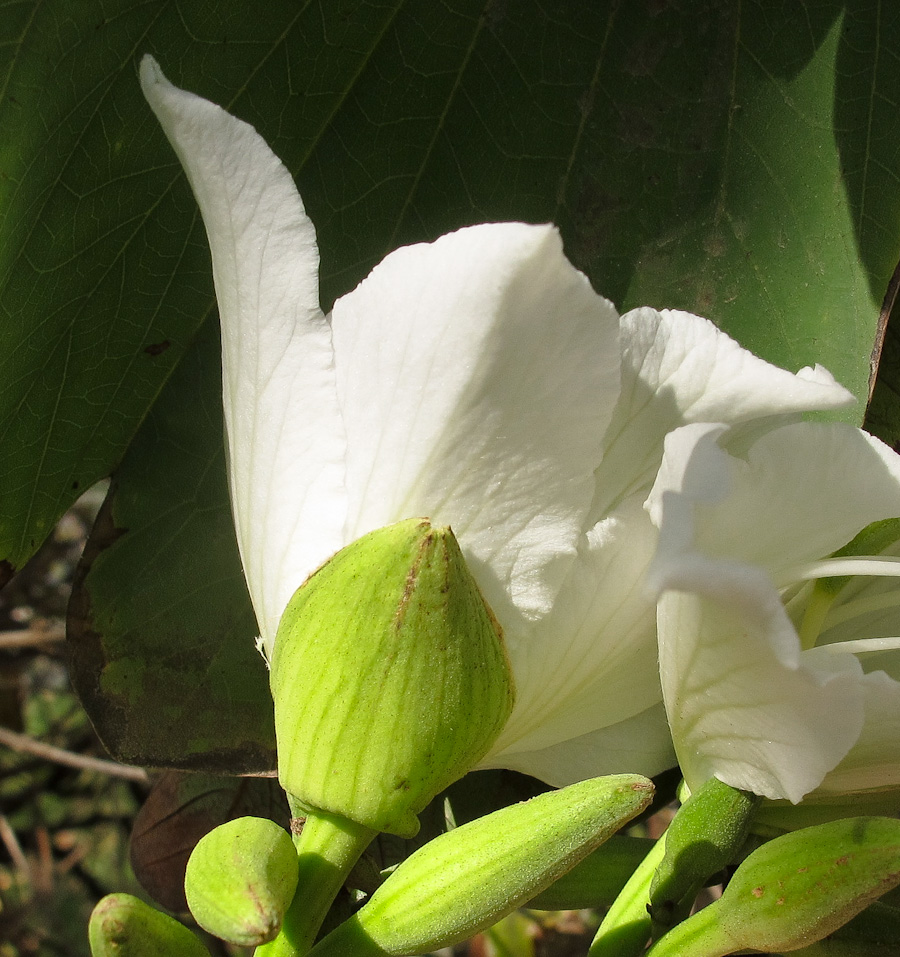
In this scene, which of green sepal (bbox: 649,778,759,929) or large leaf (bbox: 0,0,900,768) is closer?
green sepal (bbox: 649,778,759,929)

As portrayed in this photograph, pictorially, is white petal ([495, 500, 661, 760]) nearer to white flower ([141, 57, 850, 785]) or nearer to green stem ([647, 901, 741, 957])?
white flower ([141, 57, 850, 785])

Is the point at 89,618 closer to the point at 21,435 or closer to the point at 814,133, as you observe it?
the point at 21,435

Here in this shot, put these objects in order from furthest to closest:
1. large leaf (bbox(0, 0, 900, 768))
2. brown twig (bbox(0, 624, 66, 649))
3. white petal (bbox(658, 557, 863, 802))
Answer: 1. brown twig (bbox(0, 624, 66, 649))
2. large leaf (bbox(0, 0, 900, 768))
3. white petal (bbox(658, 557, 863, 802))

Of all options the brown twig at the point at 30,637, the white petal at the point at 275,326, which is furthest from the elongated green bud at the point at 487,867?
the brown twig at the point at 30,637

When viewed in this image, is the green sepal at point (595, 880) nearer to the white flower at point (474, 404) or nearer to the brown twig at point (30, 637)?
the white flower at point (474, 404)

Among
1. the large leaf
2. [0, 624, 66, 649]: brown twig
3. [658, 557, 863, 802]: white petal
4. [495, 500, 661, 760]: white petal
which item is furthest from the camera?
[0, 624, 66, 649]: brown twig

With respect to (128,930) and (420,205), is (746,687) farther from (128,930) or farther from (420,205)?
(420,205)

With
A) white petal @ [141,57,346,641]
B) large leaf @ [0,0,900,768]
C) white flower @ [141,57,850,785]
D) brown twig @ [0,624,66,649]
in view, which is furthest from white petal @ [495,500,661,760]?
brown twig @ [0,624,66,649]
